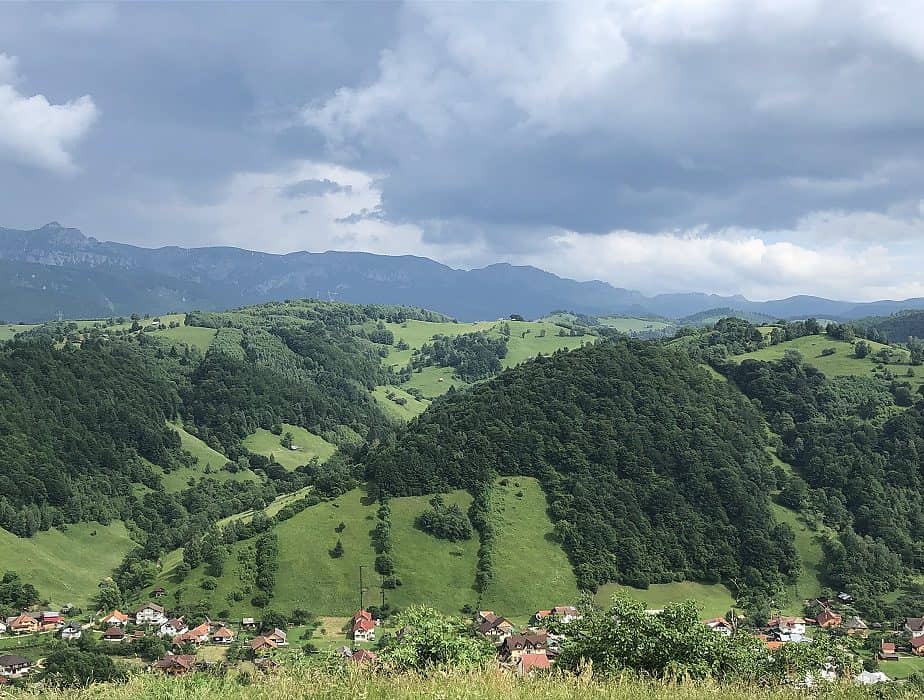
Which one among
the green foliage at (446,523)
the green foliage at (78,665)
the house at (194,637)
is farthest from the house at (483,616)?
the green foliage at (78,665)

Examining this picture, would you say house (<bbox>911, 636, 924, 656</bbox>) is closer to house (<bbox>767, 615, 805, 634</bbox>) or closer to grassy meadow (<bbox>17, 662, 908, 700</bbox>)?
house (<bbox>767, 615, 805, 634</bbox>)

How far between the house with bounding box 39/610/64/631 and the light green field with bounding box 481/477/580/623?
2090 inches

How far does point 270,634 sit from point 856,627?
69.3m

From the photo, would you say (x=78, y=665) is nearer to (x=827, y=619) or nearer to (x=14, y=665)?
(x=14, y=665)

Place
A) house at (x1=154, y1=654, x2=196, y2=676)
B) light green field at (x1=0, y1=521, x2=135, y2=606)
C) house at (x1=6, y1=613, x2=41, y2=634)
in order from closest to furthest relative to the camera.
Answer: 1. house at (x1=154, y1=654, x2=196, y2=676)
2. house at (x1=6, y1=613, x2=41, y2=634)
3. light green field at (x1=0, y1=521, x2=135, y2=606)

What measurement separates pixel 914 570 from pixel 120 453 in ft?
514

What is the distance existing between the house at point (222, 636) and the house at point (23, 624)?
26.0m

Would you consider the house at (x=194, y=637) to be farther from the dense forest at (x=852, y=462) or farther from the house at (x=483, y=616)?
the dense forest at (x=852, y=462)

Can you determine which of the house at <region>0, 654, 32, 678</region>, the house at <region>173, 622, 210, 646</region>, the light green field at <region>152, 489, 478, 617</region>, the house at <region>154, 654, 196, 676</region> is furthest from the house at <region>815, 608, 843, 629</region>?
the house at <region>0, 654, 32, 678</region>

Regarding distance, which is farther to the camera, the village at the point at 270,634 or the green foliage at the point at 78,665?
the village at the point at 270,634

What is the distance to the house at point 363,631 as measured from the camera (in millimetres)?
75188

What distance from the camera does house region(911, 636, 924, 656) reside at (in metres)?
75.2

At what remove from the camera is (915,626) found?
268 ft

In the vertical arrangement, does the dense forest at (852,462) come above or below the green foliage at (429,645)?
below
